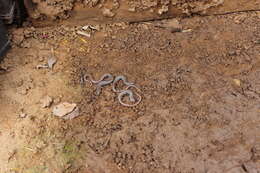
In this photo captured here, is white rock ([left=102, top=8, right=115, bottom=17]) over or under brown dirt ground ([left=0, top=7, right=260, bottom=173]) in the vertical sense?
over

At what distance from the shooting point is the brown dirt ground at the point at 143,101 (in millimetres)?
2539

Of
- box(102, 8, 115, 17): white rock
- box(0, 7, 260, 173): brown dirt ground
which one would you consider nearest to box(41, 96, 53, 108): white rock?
box(0, 7, 260, 173): brown dirt ground

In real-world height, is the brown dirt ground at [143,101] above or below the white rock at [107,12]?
below

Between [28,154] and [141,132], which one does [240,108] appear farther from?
[28,154]

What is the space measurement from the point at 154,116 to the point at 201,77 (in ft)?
2.45

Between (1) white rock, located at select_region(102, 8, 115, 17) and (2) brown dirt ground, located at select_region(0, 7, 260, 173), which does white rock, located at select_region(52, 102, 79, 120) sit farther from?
(1) white rock, located at select_region(102, 8, 115, 17)

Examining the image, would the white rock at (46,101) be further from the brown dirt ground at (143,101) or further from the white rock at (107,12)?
the white rock at (107,12)

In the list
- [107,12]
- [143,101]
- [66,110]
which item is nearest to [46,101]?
[66,110]

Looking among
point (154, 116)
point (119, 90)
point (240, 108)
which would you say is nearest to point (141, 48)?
point (119, 90)

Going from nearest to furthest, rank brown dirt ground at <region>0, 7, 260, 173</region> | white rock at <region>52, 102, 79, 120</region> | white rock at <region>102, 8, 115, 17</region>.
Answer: brown dirt ground at <region>0, 7, 260, 173</region> < white rock at <region>52, 102, 79, 120</region> < white rock at <region>102, 8, 115, 17</region>

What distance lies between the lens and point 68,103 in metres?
2.89

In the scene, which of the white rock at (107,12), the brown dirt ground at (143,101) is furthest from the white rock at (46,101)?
the white rock at (107,12)

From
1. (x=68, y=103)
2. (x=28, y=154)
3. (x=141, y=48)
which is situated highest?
(x=141, y=48)

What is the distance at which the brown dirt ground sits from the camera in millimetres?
2539
